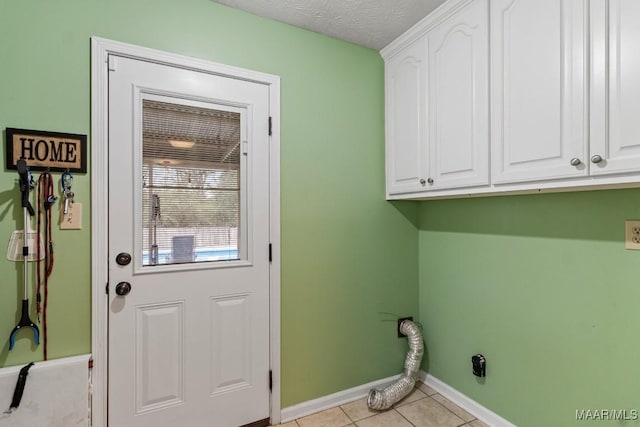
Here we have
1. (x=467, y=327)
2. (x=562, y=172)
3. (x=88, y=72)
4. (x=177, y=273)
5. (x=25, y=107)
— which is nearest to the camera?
(x=562, y=172)

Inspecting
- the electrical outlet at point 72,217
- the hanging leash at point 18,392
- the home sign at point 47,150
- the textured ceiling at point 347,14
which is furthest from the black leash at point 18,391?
the textured ceiling at point 347,14

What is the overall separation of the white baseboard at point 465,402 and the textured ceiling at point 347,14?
2.40 metres

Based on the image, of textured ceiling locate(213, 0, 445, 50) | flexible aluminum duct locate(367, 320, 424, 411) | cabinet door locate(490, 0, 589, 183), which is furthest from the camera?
flexible aluminum duct locate(367, 320, 424, 411)

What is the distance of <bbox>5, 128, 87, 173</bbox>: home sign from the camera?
1.36 metres

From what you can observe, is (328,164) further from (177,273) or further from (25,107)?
(25,107)

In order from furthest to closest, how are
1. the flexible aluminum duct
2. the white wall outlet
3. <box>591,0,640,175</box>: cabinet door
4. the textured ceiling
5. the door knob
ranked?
1. the flexible aluminum duct
2. the textured ceiling
3. the door knob
4. the white wall outlet
5. <box>591,0,640,175</box>: cabinet door

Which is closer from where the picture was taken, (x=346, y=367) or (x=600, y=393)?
(x=600, y=393)

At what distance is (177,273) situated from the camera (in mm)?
1688

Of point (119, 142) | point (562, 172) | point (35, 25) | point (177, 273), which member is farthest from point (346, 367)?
point (35, 25)

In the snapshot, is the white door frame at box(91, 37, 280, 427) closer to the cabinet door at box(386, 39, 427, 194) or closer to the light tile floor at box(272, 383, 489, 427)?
the light tile floor at box(272, 383, 489, 427)

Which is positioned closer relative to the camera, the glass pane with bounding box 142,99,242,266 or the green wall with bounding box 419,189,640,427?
the green wall with bounding box 419,189,640,427

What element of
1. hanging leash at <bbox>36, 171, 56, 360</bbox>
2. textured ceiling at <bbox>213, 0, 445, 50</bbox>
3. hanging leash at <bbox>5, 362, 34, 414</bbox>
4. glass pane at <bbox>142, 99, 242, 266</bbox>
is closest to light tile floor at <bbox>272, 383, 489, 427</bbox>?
glass pane at <bbox>142, 99, 242, 266</bbox>

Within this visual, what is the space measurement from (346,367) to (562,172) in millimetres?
1700

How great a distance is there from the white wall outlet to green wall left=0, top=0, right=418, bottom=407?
1.22 meters
